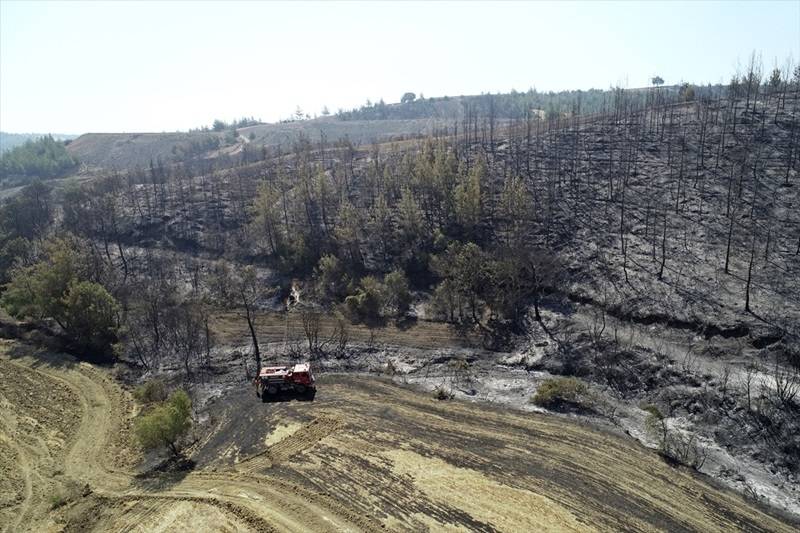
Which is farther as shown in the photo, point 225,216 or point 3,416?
point 225,216

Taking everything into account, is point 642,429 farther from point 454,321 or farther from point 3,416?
point 3,416

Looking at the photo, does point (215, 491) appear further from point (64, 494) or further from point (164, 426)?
point (64, 494)

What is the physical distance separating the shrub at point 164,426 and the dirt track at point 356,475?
66.1 inches

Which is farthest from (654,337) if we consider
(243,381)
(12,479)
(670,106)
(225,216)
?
(670,106)

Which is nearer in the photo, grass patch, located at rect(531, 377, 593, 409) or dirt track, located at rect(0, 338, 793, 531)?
dirt track, located at rect(0, 338, 793, 531)

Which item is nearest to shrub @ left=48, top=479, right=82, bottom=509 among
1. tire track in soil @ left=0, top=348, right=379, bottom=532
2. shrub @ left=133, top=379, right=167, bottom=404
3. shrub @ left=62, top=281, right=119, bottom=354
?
tire track in soil @ left=0, top=348, right=379, bottom=532

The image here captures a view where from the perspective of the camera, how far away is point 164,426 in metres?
24.5

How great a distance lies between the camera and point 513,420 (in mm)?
27953

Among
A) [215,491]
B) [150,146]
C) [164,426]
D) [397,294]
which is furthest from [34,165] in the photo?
[215,491]

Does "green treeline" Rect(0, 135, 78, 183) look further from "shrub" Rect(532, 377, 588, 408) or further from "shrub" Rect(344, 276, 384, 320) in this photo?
"shrub" Rect(532, 377, 588, 408)

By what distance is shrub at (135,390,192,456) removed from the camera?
2441 centimetres

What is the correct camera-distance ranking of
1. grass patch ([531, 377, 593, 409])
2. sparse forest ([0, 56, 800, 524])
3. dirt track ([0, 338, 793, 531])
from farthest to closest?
sparse forest ([0, 56, 800, 524]), grass patch ([531, 377, 593, 409]), dirt track ([0, 338, 793, 531])

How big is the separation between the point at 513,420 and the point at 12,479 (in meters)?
26.0

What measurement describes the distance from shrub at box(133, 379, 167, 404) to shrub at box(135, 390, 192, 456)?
5.97m
